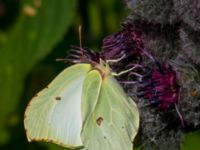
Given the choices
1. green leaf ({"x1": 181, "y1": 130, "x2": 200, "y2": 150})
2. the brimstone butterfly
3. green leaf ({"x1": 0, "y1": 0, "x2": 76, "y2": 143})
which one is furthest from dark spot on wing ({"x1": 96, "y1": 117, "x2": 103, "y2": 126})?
green leaf ({"x1": 0, "y1": 0, "x2": 76, "y2": 143})

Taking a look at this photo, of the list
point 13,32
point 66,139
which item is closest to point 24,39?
point 13,32

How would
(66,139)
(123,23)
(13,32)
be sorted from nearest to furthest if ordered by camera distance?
1. (66,139)
2. (123,23)
3. (13,32)

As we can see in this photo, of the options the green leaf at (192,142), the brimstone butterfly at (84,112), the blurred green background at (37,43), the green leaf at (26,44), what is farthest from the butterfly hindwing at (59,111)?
the green leaf at (26,44)

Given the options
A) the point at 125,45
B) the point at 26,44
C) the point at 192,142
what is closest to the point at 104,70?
the point at 125,45

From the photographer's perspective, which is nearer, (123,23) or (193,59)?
(193,59)

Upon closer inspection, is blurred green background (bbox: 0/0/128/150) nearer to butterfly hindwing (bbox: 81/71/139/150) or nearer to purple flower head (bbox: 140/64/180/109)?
butterfly hindwing (bbox: 81/71/139/150)

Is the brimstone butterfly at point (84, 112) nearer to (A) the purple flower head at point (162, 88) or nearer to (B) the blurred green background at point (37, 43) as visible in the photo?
(A) the purple flower head at point (162, 88)

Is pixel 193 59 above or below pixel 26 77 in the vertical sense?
above

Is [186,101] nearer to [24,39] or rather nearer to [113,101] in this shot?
[113,101]
